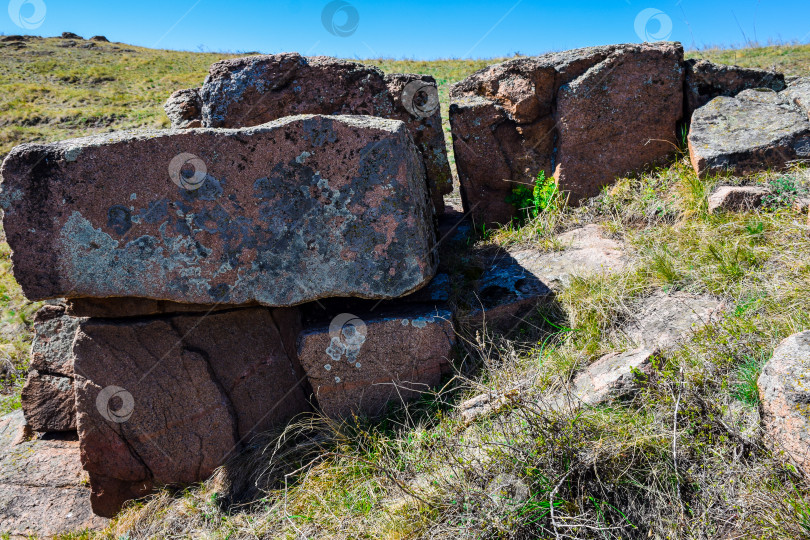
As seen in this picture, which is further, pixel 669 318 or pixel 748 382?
pixel 669 318

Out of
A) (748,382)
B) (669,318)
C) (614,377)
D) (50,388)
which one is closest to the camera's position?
(748,382)

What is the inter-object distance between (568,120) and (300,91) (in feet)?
6.76

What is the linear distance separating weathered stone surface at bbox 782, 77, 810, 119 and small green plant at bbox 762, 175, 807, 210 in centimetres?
66

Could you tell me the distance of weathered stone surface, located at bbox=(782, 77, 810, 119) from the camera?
361 cm

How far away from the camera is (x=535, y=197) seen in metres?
4.14

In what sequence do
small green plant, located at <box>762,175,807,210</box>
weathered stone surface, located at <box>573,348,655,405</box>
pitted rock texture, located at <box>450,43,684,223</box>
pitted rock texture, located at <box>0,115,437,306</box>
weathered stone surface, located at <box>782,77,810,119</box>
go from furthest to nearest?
pitted rock texture, located at <box>450,43,684,223</box> → weathered stone surface, located at <box>782,77,810,119</box> → small green plant, located at <box>762,175,807,210</box> → pitted rock texture, located at <box>0,115,437,306</box> → weathered stone surface, located at <box>573,348,655,405</box>

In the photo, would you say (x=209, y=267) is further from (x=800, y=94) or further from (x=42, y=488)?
(x=800, y=94)

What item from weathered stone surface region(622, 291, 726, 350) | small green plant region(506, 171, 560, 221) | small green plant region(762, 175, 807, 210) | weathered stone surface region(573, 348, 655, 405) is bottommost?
weathered stone surface region(573, 348, 655, 405)

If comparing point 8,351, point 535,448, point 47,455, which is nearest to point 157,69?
point 8,351

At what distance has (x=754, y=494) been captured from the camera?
1.69 meters

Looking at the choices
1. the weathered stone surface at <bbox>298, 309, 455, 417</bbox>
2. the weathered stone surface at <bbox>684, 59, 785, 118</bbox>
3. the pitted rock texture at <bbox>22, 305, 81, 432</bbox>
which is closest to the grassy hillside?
the weathered stone surface at <bbox>298, 309, 455, 417</bbox>

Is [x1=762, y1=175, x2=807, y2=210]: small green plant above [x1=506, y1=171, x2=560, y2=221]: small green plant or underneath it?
underneath

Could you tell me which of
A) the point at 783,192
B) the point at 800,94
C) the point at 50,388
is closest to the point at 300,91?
the point at 50,388

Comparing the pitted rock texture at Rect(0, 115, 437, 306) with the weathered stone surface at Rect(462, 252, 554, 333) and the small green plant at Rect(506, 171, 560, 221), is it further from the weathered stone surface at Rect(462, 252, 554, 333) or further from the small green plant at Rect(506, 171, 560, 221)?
the small green plant at Rect(506, 171, 560, 221)
